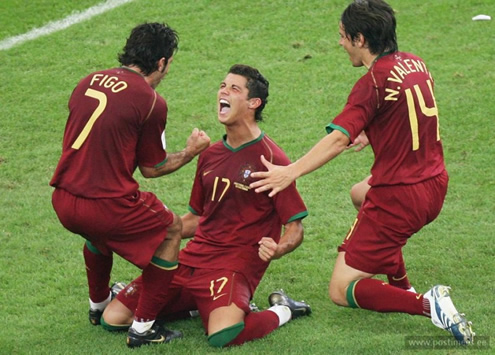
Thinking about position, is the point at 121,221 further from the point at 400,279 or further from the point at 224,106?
the point at 400,279

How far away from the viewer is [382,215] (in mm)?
6312

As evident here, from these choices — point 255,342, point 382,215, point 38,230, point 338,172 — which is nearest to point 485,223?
point 338,172

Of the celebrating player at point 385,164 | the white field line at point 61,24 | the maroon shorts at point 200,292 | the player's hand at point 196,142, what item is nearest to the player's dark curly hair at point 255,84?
the player's hand at point 196,142

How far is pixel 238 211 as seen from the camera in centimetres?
679

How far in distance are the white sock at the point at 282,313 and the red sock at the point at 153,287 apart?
2.51ft

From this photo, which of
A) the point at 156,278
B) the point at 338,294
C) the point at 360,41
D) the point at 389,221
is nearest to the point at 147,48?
the point at 360,41

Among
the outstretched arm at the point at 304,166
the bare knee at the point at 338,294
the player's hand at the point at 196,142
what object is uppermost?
the outstretched arm at the point at 304,166

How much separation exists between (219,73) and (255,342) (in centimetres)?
641

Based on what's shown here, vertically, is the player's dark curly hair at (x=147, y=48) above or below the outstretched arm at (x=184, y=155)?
above

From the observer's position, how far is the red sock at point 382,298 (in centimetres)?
620

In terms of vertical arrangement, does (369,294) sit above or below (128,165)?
below

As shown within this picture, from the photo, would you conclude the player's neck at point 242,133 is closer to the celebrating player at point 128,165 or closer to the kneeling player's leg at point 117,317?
the celebrating player at point 128,165

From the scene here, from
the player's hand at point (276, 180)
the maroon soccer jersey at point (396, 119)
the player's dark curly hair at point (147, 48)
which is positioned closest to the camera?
the player's hand at point (276, 180)

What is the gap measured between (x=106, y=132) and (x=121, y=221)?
562 mm
